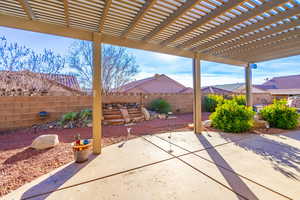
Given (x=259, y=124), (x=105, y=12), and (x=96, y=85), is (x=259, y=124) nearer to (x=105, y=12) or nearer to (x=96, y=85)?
(x=96, y=85)

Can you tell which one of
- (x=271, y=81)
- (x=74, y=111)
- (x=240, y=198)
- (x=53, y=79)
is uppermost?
(x=271, y=81)

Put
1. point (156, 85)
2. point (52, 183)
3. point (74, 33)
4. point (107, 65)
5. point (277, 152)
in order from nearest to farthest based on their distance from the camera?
point (52, 183), point (74, 33), point (277, 152), point (107, 65), point (156, 85)

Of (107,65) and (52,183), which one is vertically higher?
(107,65)

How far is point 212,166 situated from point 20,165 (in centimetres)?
345

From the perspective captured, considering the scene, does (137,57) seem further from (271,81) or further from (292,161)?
(271,81)

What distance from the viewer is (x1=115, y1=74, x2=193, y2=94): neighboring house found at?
15.4 m

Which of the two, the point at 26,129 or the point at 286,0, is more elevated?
the point at 286,0

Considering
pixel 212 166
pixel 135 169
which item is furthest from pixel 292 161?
pixel 135 169

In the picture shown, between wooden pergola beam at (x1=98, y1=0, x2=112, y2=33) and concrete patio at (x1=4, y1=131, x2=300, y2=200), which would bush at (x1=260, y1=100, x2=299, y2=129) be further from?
wooden pergola beam at (x1=98, y1=0, x2=112, y2=33)

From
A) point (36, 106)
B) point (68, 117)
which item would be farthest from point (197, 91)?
point (36, 106)

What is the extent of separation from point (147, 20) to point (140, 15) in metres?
0.29

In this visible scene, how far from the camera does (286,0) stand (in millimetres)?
1983

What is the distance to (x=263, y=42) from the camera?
12.0 feet

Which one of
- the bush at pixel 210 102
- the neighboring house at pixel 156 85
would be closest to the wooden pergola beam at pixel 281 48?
the bush at pixel 210 102
